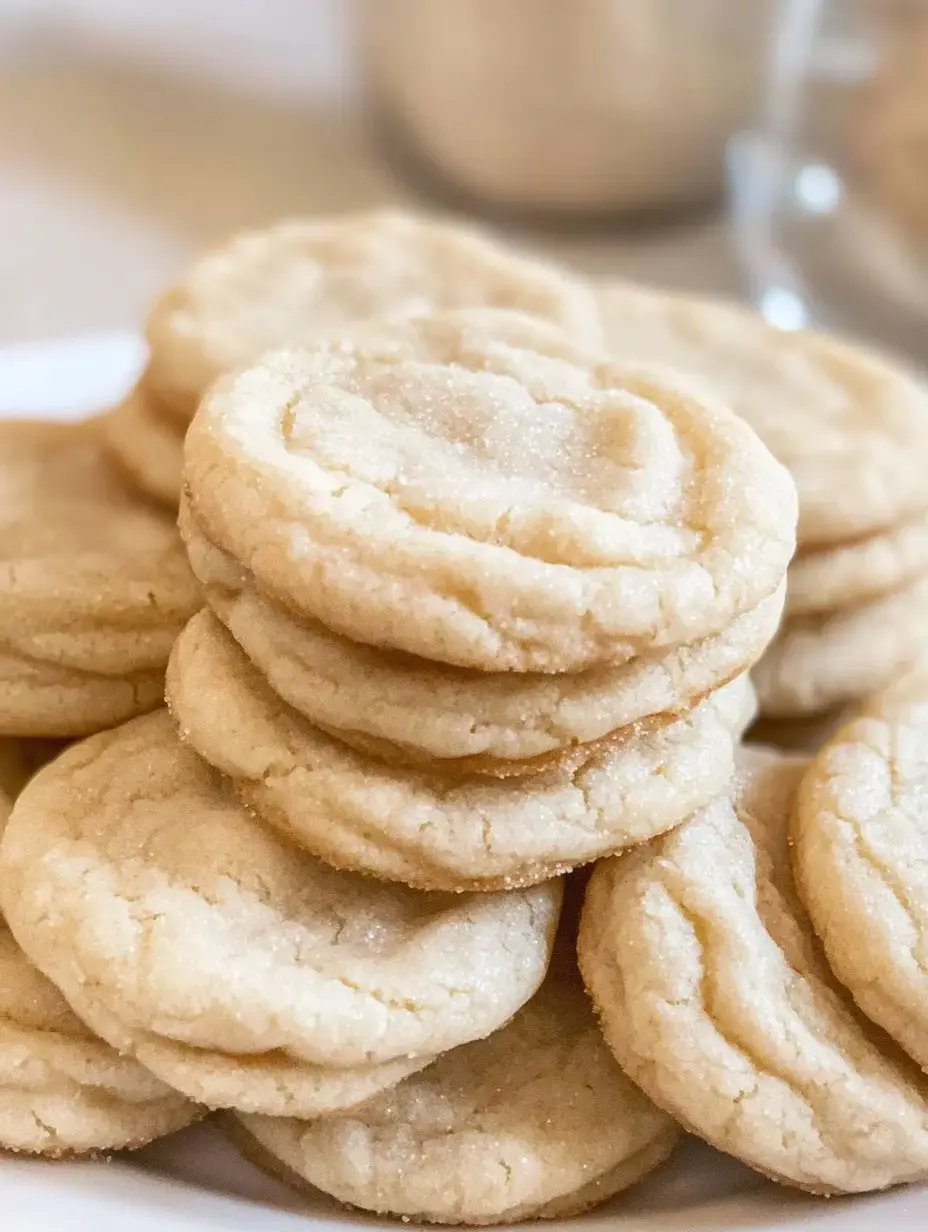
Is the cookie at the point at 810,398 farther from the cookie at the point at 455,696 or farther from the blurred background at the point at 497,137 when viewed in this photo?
the blurred background at the point at 497,137

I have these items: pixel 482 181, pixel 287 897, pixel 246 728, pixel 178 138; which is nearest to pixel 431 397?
pixel 246 728

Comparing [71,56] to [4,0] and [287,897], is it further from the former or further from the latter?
[287,897]

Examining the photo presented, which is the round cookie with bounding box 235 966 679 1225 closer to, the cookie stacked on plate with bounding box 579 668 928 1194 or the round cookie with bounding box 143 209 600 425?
the cookie stacked on plate with bounding box 579 668 928 1194

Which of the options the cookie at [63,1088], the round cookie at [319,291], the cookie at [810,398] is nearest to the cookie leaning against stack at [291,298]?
the round cookie at [319,291]

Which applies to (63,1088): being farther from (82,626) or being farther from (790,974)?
(790,974)

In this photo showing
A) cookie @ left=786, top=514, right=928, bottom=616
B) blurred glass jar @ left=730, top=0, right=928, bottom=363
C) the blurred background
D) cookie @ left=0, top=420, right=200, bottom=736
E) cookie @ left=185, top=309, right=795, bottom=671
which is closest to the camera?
cookie @ left=185, top=309, right=795, bottom=671

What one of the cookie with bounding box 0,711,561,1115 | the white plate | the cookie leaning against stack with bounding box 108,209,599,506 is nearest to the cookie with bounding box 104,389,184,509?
the cookie leaning against stack with bounding box 108,209,599,506
